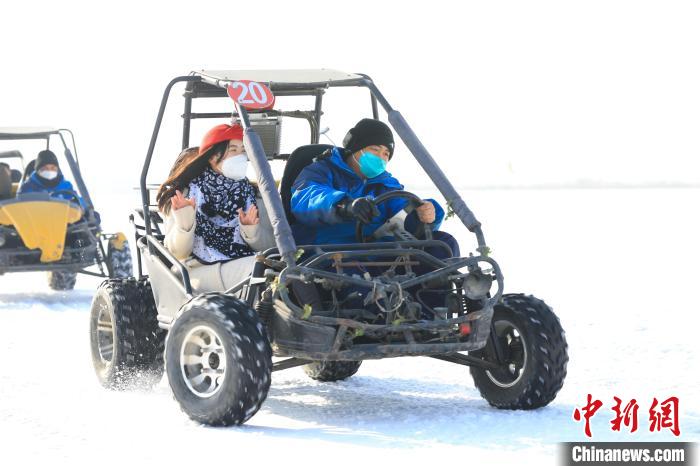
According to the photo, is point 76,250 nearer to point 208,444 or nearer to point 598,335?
point 598,335

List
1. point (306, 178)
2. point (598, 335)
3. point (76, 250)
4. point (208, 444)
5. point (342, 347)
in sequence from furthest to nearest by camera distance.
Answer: point (76, 250) → point (598, 335) → point (306, 178) → point (342, 347) → point (208, 444)

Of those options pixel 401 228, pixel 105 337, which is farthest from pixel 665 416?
pixel 105 337

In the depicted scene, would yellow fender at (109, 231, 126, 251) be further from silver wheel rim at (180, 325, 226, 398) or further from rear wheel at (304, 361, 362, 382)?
silver wheel rim at (180, 325, 226, 398)

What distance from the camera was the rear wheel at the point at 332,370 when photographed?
324 inches

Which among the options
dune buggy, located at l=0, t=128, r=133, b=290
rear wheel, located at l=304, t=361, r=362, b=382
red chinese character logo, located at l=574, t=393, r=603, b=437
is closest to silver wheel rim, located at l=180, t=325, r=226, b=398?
rear wheel, located at l=304, t=361, r=362, b=382

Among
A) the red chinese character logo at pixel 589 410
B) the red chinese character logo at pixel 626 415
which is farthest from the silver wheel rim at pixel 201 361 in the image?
the red chinese character logo at pixel 626 415

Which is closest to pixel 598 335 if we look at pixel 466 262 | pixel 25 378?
pixel 466 262

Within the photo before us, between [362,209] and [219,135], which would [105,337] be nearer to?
[219,135]

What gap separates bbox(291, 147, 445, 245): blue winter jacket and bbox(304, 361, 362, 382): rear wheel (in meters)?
1.22

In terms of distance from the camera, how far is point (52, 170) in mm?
15469

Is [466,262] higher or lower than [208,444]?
higher

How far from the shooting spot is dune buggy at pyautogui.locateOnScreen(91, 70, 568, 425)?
635cm

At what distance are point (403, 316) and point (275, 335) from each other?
0.67 meters

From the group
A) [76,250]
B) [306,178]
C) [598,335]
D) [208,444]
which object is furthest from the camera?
[76,250]
